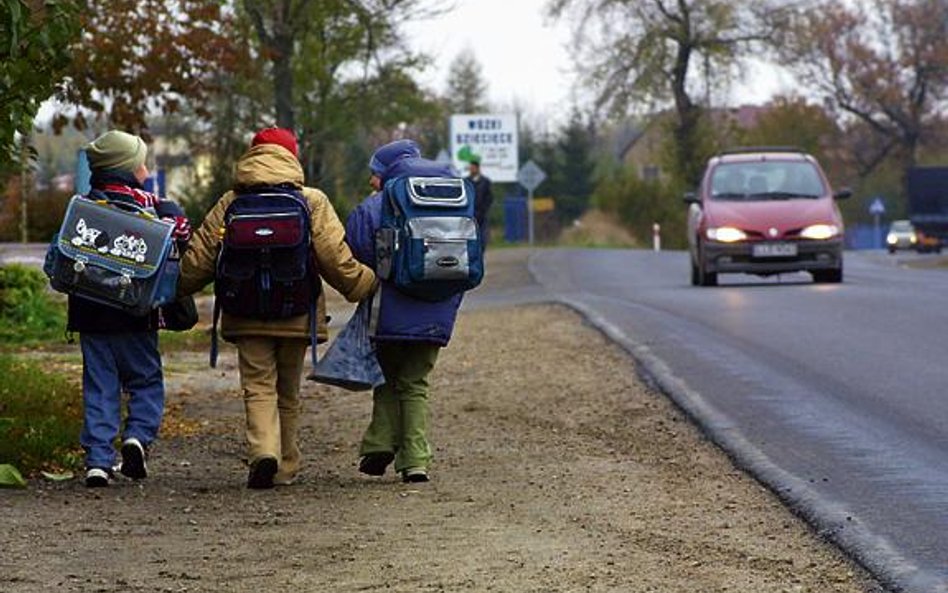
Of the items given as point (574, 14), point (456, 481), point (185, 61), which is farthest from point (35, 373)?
point (574, 14)

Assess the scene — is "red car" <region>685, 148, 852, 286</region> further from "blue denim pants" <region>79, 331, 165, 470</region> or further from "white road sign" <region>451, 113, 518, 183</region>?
"white road sign" <region>451, 113, 518, 183</region>

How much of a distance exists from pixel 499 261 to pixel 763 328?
2889 centimetres

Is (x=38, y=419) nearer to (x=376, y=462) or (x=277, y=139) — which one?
(x=376, y=462)

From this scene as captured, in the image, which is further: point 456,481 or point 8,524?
point 456,481

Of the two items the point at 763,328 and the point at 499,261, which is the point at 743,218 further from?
the point at 499,261

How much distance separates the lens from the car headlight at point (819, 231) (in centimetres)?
2777

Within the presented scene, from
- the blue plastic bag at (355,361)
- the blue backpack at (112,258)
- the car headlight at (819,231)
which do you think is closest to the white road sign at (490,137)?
the car headlight at (819,231)

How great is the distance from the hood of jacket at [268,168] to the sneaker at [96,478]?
137 centimetres

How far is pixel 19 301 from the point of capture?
21.1 meters

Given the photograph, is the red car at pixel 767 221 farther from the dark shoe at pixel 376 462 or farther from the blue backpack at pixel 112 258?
the blue backpack at pixel 112 258

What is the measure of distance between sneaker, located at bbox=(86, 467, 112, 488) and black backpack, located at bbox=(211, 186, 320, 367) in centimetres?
90

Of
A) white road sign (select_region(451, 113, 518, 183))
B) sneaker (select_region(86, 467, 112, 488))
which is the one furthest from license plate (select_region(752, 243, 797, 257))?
white road sign (select_region(451, 113, 518, 183))

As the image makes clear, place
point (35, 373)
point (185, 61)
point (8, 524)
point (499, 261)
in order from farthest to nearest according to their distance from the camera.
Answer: point (499, 261)
point (185, 61)
point (35, 373)
point (8, 524)

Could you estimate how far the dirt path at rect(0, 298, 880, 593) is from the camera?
22.7 ft
